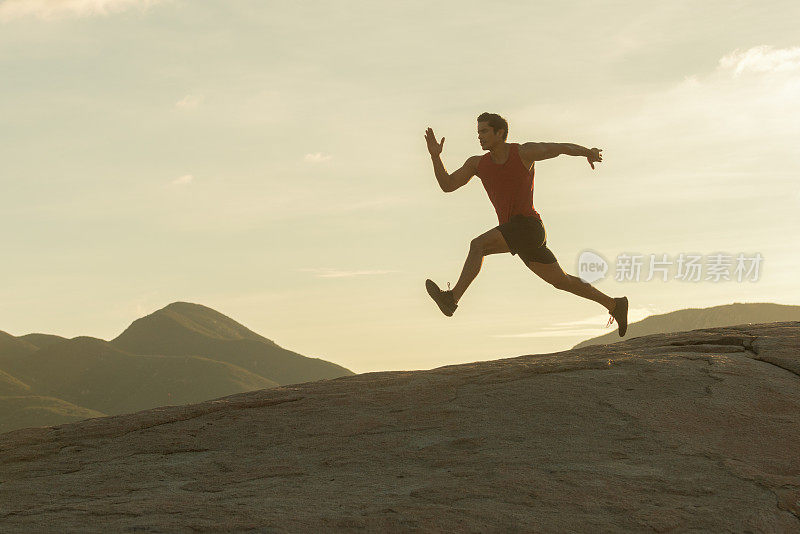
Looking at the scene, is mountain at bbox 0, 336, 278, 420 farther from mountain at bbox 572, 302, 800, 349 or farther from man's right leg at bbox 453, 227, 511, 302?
man's right leg at bbox 453, 227, 511, 302

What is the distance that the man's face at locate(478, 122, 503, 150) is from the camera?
8.18 m

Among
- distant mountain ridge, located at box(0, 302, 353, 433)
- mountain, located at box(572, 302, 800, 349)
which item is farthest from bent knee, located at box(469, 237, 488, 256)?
distant mountain ridge, located at box(0, 302, 353, 433)

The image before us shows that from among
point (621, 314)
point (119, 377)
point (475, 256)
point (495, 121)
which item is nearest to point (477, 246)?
point (475, 256)

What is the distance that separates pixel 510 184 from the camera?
820 centimetres

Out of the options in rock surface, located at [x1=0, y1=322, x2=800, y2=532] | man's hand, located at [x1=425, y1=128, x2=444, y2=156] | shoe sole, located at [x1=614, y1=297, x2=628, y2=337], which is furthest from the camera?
shoe sole, located at [x1=614, y1=297, x2=628, y2=337]

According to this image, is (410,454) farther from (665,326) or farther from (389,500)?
(665,326)

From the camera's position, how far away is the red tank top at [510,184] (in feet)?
26.8

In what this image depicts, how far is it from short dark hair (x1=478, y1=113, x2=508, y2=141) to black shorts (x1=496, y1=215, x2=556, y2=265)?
838mm

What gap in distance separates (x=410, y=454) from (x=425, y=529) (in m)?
1.40

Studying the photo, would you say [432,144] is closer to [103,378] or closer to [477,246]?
[477,246]

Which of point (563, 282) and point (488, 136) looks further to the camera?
point (563, 282)

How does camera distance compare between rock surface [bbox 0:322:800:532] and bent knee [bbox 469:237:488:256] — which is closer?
rock surface [bbox 0:322:800:532]

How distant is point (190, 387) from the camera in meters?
151

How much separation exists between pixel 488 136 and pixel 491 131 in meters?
0.06
